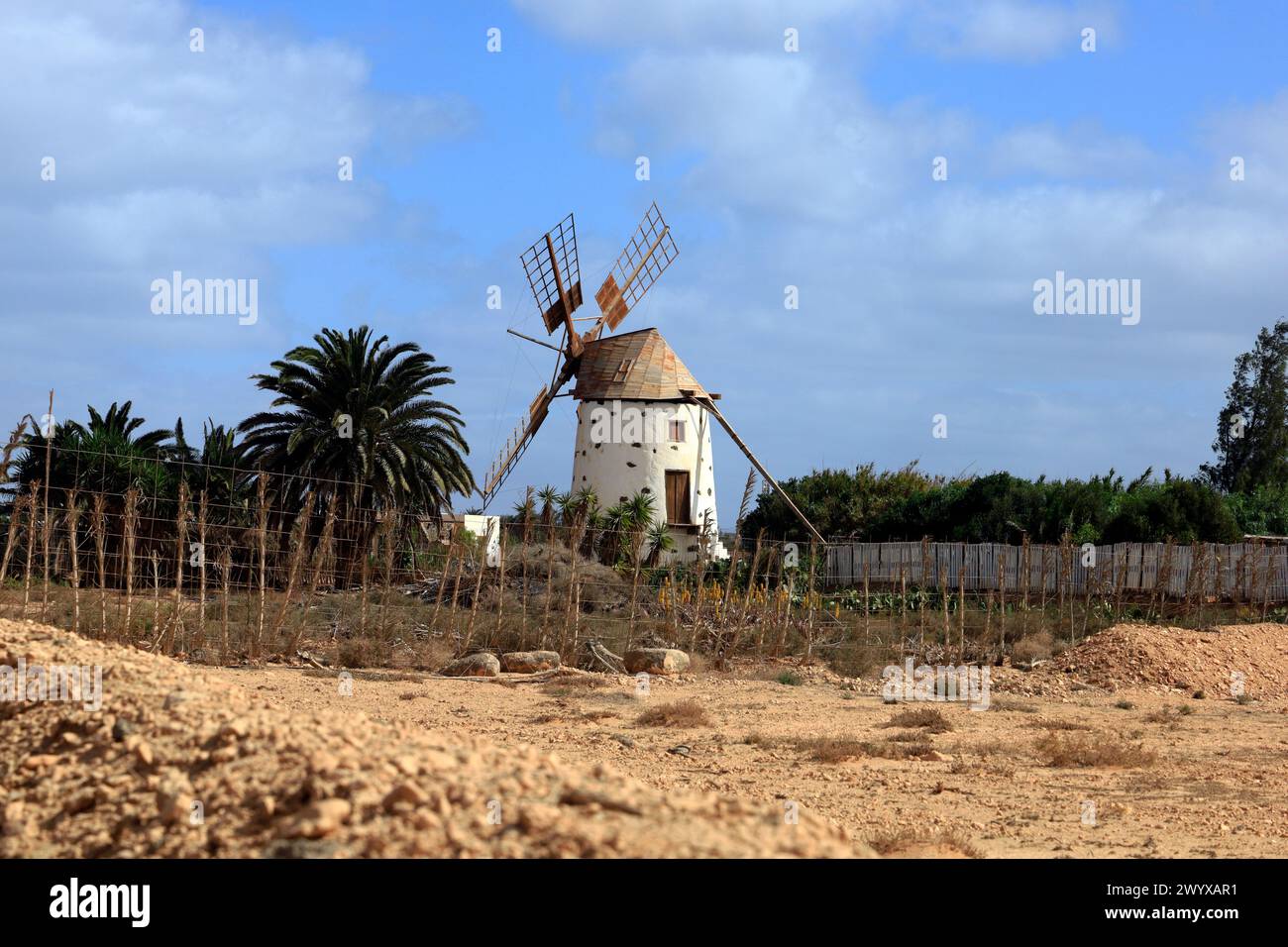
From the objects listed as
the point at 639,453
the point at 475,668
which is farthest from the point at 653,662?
the point at 639,453

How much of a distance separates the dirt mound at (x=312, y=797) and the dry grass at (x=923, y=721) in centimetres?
739

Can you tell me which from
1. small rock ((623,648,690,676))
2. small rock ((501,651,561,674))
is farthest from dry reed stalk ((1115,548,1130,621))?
small rock ((501,651,561,674))

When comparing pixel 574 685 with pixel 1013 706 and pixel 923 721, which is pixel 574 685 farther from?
pixel 1013 706

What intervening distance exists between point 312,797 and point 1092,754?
8012 mm

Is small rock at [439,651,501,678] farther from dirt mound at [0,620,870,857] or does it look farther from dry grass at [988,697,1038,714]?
dirt mound at [0,620,870,857]

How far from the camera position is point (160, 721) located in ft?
18.4

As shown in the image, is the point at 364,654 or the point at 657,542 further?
the point at 657,542

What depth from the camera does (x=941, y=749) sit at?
11.2 m

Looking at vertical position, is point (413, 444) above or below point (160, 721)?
above

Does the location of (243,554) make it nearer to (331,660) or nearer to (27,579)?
(331,660)

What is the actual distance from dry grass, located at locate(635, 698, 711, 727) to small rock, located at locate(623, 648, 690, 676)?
3.87m
